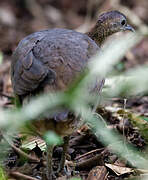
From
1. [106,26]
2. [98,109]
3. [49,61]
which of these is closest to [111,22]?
[106,26]

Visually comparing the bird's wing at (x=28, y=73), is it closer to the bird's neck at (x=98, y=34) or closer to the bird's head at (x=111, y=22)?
the bird's neck at (x=98, y=34)

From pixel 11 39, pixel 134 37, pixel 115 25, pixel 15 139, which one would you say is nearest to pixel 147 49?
pixel 11 39

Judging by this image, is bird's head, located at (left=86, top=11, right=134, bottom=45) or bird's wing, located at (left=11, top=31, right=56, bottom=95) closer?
bird's wing, located at (left=11, top=31, right=56, bottom=95)

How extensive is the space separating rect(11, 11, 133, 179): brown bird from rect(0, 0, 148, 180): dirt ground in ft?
0.96

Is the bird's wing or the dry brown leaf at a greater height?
the bird's wing

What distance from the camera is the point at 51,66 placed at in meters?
3.02

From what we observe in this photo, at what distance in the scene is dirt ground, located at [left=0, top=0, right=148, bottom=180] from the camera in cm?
350

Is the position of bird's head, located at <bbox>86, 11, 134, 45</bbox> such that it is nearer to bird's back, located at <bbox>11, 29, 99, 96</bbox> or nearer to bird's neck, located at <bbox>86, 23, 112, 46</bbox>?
bird's neck, located at <bbox>86, 23, 112, 46</bbox>

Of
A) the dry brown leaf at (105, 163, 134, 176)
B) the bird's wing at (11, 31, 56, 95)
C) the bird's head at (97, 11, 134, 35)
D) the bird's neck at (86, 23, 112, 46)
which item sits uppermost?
the bird's head at (97, 11, 134, 35)

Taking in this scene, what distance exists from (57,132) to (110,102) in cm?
229

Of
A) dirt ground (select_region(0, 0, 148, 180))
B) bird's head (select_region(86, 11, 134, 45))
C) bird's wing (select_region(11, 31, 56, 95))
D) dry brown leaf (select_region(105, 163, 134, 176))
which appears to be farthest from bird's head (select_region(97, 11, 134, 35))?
dry brown leaf (select_region(105, 163, 134, 176))

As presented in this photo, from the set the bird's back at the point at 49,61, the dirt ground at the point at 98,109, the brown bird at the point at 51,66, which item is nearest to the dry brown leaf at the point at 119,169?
the dirt ground at the point at 98,109

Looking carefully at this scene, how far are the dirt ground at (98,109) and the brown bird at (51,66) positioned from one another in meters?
0.29

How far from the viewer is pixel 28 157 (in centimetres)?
344
